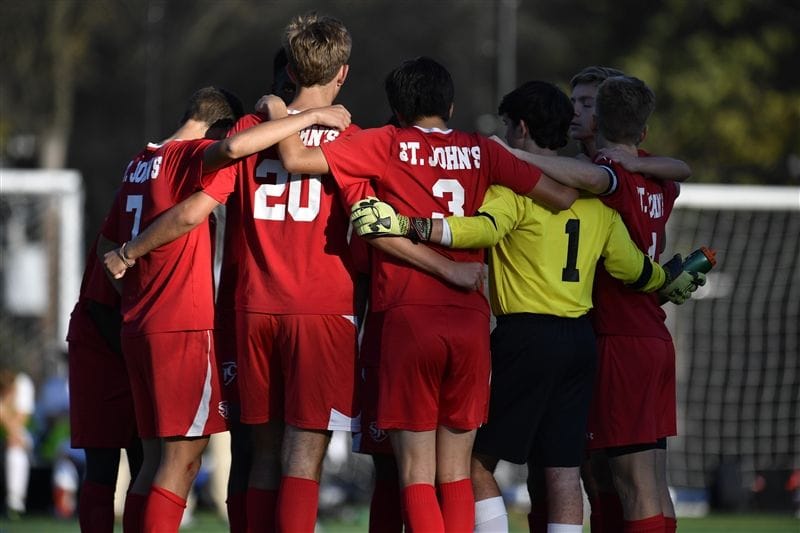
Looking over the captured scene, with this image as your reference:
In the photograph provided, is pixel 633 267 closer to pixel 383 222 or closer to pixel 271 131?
pixel 383 222

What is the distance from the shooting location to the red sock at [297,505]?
6160mm

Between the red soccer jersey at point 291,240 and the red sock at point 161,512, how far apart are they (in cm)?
95

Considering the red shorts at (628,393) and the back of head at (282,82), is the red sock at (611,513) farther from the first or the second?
the back of head at (282,82)

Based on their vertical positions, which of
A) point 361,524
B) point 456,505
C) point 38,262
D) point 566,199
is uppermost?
point 566,199

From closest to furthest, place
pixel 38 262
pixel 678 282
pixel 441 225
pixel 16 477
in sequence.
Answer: pixel 441 225 < pixel 678 282 < pixel 16 477 < pixel 38 262

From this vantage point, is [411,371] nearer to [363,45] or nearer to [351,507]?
[351,507]

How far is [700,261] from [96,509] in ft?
11.0

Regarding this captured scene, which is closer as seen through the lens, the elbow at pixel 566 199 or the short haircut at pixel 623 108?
the elbow at pixel 566 199

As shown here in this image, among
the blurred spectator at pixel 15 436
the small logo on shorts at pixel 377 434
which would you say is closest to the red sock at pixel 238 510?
the small logo on shorts at pixel 377 434

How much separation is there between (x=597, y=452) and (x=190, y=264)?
232 cm

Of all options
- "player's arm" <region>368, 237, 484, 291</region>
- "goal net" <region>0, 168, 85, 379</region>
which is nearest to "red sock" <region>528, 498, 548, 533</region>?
"player's arm" <region>368, 237, 484, 291</region>

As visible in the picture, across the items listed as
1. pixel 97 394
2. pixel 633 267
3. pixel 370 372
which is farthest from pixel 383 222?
pixel 97 394

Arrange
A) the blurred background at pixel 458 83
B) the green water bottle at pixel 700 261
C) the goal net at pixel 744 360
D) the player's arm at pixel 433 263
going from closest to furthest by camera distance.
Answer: the player's arm at pixel 433 263 → the green water bottle at pixel 700 261 → the goal net at pixel 744 360 → the blurred background at pixel 458 83

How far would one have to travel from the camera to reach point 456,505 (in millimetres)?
6211
